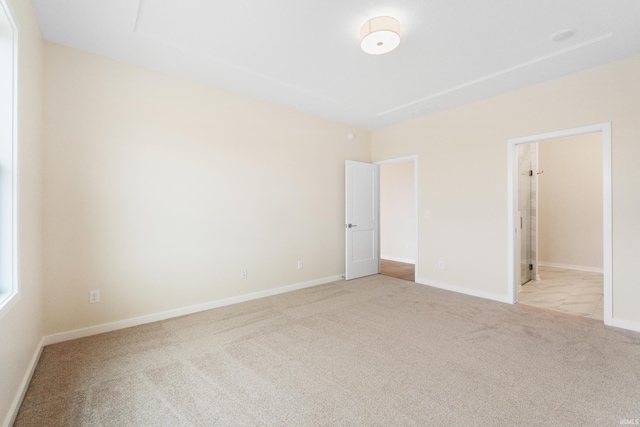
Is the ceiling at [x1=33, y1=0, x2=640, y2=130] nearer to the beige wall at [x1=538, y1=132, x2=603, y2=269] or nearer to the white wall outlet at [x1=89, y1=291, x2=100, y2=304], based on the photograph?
the white wall outlet at [x1=89, y1=291, x2=100, y2=304]

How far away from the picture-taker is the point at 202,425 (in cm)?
158

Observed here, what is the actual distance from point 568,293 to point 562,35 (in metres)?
3.59

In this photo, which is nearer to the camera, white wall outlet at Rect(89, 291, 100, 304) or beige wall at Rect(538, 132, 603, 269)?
white wall outlet at Rect(89, 291, 100, 304)

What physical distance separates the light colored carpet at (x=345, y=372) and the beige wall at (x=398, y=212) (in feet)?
11.5

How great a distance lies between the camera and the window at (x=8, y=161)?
170 centimetres

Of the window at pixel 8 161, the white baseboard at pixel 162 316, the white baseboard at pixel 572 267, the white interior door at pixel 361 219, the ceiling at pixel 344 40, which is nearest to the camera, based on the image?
the window at pixel 8 161

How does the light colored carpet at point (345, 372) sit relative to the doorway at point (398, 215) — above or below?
below

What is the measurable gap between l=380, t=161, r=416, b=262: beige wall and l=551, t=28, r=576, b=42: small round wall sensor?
13.2ft

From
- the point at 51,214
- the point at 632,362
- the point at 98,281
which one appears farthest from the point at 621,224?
the point at 51,214

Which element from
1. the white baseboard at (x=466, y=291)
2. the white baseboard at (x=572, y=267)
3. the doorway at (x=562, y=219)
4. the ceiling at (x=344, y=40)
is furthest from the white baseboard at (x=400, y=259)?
the ceiling at (x=344, y=40)

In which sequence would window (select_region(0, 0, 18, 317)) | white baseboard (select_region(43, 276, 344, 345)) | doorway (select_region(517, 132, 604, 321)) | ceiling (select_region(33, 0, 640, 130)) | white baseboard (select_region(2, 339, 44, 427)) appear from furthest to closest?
doorway (select_region(517, 132, 604, 321)) → white baseboard (select_region(43, 276, 344, 345)) → ceiling (select_region(33, 0, 640, 130)) → window (select_region(0, 0, 18, 317)) → white baseboard (select_region(2, 339, 44, 427))

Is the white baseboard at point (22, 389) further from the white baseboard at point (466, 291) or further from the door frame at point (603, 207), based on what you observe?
the door frame at point (603, 207)

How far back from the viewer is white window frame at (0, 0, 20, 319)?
1.70 m

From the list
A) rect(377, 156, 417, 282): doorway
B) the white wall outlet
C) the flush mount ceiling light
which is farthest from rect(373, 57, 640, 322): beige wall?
the white wall outlet
